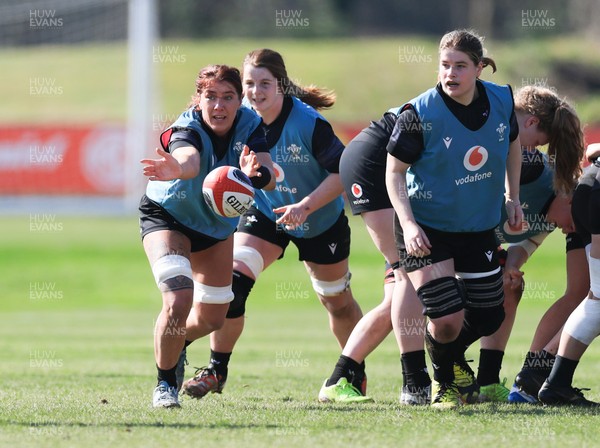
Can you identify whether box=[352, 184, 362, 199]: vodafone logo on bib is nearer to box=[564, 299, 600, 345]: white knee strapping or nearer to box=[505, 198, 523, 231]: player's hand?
box=[505, 198, 523, 231]: player's hand

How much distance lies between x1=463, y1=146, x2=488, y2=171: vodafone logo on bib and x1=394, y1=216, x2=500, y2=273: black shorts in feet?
1.34

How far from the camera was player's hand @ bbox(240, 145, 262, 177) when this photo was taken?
648 cm

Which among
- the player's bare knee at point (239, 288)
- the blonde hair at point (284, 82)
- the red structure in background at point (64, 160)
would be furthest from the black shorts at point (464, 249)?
the red structure in background at point (64, 160)

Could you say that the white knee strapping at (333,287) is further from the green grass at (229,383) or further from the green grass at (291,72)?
the green grass at (291,72)

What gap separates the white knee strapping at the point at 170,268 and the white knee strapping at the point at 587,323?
90.6 inches

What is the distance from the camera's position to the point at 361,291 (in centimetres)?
1934

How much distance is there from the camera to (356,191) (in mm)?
6941

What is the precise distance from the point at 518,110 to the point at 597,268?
46.6 inches

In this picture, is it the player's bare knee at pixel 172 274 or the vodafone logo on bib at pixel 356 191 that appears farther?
the vodafone logo on bib at pixel 356 191

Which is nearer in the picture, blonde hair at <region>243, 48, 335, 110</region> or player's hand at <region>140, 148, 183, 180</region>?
player's hand at <region>140, 148, 183, 180</region>

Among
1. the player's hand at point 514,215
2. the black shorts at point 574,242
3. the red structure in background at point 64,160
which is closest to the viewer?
the player's hand at point 514,215

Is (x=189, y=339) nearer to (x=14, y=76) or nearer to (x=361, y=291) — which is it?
(x=361, y=291)

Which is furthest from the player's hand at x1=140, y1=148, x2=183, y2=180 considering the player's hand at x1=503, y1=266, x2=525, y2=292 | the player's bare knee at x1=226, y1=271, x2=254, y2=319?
the player's hand at x1=503, y1=266, x2=525, y2=292

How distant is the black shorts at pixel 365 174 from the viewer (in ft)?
22.5
